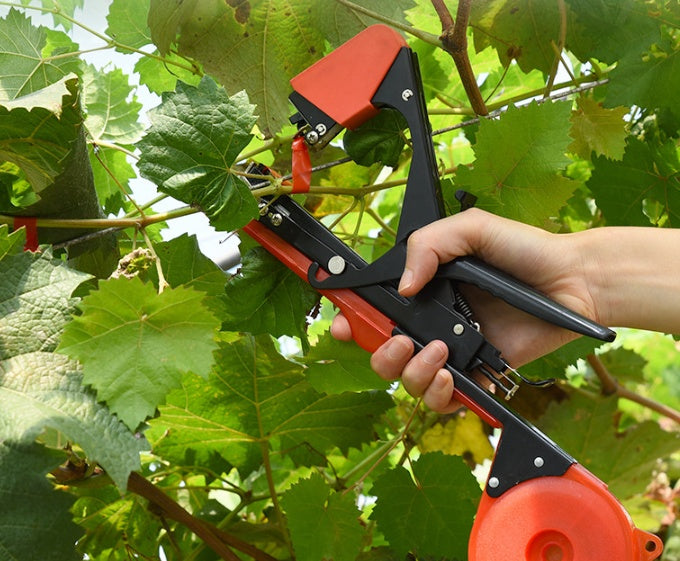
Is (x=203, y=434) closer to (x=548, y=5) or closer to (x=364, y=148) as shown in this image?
(x=364, y=148)

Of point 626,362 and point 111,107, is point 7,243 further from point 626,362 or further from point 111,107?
point 626,362

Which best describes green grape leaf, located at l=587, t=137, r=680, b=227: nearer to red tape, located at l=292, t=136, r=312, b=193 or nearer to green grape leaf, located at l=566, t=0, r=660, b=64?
green grape leaf, located at l=566, t=0, r=660, b=64

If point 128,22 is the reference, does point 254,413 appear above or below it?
below

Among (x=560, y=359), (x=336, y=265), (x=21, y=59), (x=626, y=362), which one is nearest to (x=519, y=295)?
(x=336, y=265)

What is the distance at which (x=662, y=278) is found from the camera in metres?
0.90

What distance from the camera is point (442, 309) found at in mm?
791

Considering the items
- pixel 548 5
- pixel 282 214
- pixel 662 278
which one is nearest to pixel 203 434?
pixel 282 214

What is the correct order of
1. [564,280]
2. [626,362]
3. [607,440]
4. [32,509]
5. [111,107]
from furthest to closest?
[626,362]
[607,440]
[111,107]
[564,280]
[32,509]

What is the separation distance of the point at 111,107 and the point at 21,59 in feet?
0.69

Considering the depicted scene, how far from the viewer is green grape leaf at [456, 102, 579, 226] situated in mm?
869

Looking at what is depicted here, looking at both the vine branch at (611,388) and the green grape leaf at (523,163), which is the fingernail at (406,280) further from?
the vine branch at (611,388)

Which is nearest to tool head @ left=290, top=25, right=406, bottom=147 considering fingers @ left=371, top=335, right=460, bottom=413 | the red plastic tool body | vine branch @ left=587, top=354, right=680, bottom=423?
Result: the red plastic tool body

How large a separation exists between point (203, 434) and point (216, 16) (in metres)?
0.48

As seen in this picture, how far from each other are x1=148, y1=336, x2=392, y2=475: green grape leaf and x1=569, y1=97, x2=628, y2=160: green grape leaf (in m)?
0.43
